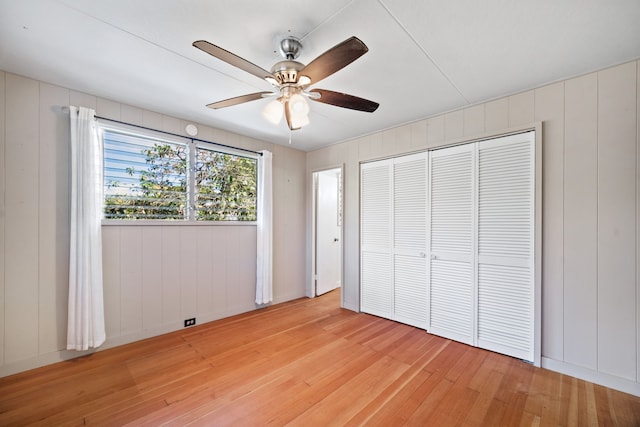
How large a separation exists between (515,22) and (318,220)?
3.43 metres

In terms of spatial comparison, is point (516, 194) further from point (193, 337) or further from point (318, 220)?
point (193, 337)

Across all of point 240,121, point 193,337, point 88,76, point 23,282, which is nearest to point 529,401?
point 193,337

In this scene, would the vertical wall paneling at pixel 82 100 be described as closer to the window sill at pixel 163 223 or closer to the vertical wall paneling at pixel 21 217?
the vertical wall paneling at pixel 21 217

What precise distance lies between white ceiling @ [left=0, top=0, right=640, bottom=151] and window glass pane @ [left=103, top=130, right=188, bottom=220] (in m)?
0.51

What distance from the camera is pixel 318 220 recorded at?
4.54 metres

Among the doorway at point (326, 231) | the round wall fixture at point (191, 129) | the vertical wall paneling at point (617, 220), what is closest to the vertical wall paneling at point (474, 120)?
the vertical wall paneling at point (617, 220)

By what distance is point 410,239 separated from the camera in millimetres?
3285

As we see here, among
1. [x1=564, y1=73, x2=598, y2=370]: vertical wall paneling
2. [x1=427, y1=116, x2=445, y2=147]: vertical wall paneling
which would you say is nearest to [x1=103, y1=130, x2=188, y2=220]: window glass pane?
[x1=427, y1=116, x2=445, y2=147]: vertical wall paneling

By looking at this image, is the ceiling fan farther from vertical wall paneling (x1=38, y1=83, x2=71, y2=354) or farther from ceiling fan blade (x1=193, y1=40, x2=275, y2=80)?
vertical wall paneling (x1=38, y1=83, x2=71, y2=354)

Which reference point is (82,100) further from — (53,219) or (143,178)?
(53,219)

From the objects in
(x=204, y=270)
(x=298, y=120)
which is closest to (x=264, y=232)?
(x=204, y=270)

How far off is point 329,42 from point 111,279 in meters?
2.96

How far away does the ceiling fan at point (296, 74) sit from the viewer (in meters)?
1.34

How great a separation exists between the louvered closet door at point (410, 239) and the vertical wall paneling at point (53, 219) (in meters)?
3.46
